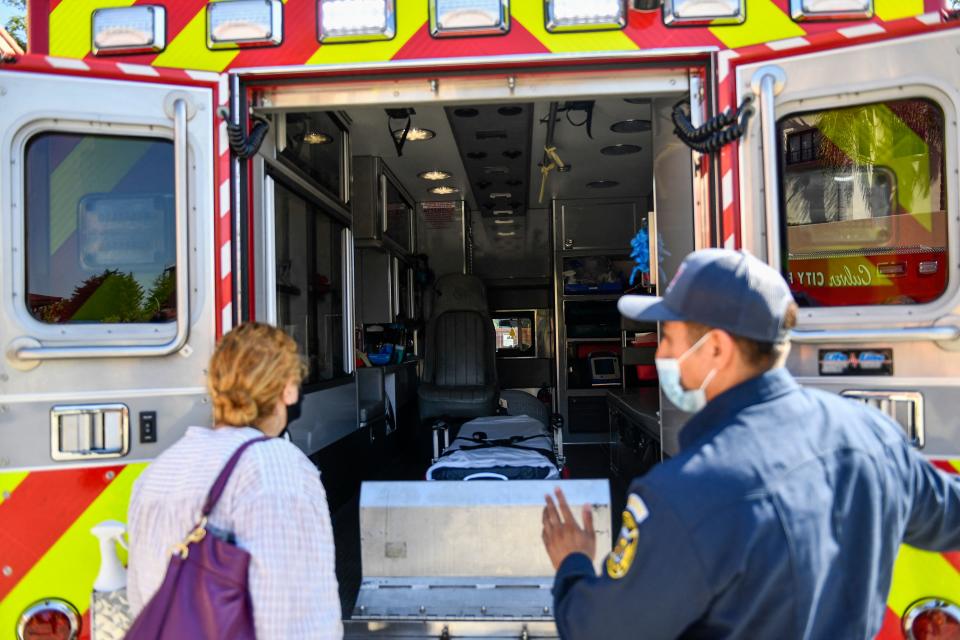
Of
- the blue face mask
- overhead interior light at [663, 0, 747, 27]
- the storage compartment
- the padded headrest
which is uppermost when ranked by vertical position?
overhead interior light at [663, 0, 747, 27]

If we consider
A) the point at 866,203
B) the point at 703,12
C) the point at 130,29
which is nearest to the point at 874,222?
the point at 866,203

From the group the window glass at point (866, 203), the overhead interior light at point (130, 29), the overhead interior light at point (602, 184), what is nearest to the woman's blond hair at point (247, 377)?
the overhead interior light at point (130, 29)

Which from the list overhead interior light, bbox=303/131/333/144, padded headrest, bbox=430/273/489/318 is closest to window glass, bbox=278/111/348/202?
overhead interior light, bbox=303/131/333/144

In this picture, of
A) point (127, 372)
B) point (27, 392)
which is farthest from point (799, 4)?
point (27, 392)

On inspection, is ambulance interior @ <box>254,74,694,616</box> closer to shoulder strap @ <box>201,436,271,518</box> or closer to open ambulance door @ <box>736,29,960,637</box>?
open ambulance door @ <box>736,29,960,637</box>

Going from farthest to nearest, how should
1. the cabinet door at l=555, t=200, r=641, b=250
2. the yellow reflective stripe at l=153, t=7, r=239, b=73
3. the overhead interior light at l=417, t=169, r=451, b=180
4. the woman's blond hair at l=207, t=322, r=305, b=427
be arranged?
1. the cabinet door at l=555, t=200, r=641, b=250
2. the overhead interior light at l=417, t=169, r=451, b=180
3. the yellow reflective stripe at l=153, t=7, r=239, b=73
4. the woman's blond hair at l=207, t=322, r=305, b=427

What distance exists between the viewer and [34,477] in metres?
2.10

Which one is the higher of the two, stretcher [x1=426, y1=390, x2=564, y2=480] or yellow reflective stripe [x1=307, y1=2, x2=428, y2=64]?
yellow reflective stripe [x1=307, y1=2, x2=428, y2=64]

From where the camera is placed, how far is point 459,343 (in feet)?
21.1

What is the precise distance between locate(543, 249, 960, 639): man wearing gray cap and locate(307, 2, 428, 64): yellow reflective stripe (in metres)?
1.32

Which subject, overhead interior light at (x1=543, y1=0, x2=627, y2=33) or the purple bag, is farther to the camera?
overhead interior light at (x1=543, y1=0, x2=627, y2=33)

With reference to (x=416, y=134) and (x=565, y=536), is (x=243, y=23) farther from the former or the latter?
(x=416, y=134)

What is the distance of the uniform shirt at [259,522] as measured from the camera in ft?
4.67

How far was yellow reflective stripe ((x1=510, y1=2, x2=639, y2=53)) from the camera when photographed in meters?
2.21
